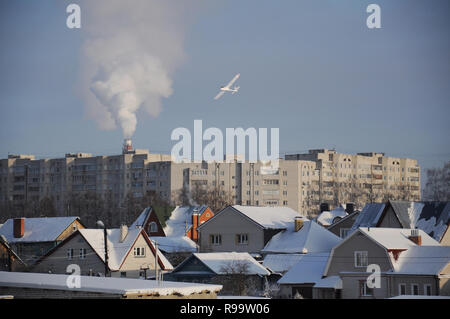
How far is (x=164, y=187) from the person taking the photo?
185750mm

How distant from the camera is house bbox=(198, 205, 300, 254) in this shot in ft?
257

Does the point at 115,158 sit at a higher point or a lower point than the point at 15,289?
higher

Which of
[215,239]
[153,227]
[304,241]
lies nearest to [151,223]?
[153,227]

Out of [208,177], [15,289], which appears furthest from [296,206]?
[15,289]

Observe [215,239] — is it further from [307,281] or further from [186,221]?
[307,281]

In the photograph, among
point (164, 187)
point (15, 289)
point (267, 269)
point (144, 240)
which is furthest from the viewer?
point (164, 187)

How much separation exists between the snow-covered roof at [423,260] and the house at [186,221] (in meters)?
45.2

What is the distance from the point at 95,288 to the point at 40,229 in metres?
51.1

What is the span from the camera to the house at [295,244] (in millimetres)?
68188

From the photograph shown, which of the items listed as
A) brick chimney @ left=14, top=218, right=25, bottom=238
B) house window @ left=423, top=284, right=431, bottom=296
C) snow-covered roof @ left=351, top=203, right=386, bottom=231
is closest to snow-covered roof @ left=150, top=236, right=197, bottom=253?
brick chimney @ left=14, top=218, right=25, bottom=238

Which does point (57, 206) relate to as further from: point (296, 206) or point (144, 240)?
point (144, 240)
